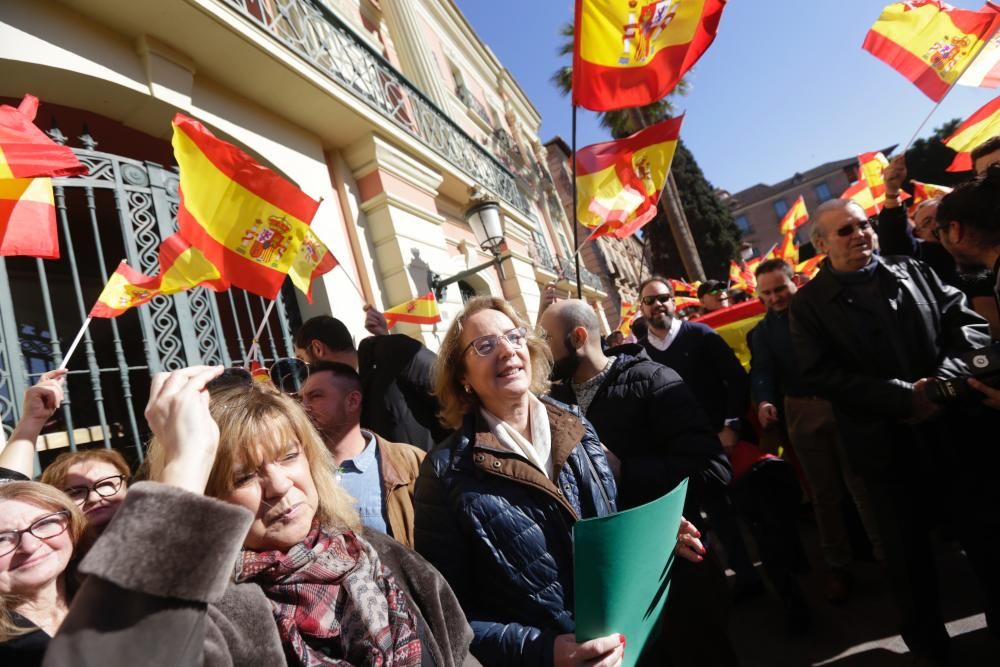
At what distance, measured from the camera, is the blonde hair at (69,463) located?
173cm

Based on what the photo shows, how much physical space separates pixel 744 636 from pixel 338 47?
22.2 feet

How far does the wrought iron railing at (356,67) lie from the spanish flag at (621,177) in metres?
2.75

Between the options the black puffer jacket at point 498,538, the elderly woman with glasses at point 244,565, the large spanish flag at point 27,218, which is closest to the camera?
the elderly woman with glasses at point 244,565

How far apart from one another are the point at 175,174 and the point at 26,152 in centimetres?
228

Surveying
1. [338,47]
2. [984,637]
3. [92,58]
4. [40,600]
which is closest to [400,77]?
[338,47]

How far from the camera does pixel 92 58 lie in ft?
13.2

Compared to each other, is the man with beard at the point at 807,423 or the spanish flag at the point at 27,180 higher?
the spanish flag at the point at 27,180

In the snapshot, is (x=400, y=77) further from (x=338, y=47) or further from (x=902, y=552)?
(x=902, y=552)

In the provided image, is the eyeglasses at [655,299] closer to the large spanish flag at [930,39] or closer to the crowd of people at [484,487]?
the crowd of people at [484,487]

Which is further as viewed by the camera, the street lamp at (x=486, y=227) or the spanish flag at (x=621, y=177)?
the street lamp at (x=486, y=227)


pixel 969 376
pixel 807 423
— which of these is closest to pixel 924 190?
pixel 807 423

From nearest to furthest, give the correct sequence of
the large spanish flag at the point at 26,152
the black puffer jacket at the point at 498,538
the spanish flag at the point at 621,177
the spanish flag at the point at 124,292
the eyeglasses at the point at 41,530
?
the eyeglasses at the point at 41,530, the black puffer jacket at the point at 498,538, the large spanish flag at the point at 26,152, the spanish flag at the point at 124,292, the spanish flag at the point at 621,177

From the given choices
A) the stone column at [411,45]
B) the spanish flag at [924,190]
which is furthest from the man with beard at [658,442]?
the stone column at [411,45]

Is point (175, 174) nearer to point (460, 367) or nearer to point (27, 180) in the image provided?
point (27, 180)
